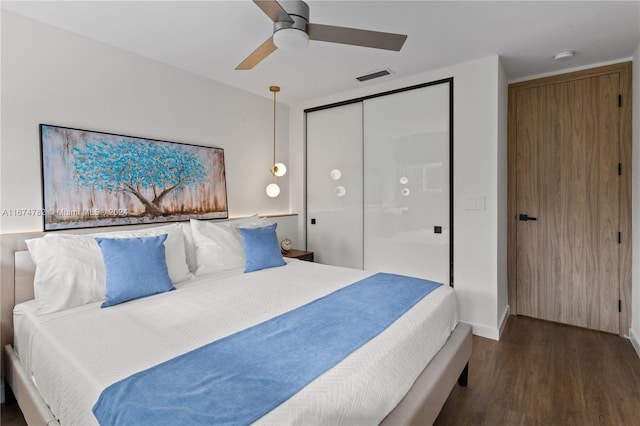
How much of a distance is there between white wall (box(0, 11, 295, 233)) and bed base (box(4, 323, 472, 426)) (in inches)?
37.9

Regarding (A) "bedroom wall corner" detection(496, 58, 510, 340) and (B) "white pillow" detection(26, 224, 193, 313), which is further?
(A) "bedroom wall corner" detection(496, 58, 510, 340)

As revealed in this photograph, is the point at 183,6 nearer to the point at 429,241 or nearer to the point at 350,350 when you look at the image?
the point at 350,350

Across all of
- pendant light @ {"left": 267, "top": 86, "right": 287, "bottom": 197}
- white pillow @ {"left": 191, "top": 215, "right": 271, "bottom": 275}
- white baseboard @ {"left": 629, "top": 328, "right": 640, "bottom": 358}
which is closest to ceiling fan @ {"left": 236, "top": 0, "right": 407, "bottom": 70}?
white pillow @ {"left": 191, "top": 215, "right": 271, "bottom": 275}

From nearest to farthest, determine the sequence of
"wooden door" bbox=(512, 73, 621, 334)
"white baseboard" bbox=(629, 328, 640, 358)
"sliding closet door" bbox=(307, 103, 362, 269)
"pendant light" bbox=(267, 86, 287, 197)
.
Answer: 1. "white baseboard" bbox=(629, 328, 640, 358)
2. "wooden door" bbox=(512, 73, 621, 334)
3. "pendant light" bbox=(267, 86, 287, 197)
4. "sliding closet door" bbox=(307, 103, 362, 269)

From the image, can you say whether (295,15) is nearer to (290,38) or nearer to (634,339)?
(290,38)

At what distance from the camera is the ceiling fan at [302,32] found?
169 cm

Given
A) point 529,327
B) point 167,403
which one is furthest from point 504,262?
point 167,403

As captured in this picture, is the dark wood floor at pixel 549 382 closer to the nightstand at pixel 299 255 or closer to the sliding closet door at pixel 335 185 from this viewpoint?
the sliding closet door at pixel 335 185

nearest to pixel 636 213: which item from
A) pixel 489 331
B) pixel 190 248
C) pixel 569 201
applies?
pixel 569 201

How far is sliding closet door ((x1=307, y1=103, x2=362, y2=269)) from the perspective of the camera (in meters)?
3.90

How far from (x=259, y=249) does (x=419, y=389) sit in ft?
5.71

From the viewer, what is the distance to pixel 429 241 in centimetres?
337

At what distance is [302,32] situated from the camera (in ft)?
5.72

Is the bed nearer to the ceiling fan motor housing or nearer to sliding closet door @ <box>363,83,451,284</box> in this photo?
sliding closet door @ <box>363,83,451,284</box>
